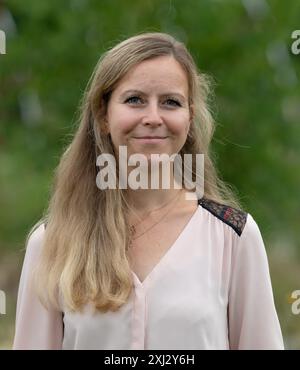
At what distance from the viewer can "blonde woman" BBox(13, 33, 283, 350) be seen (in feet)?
8.50

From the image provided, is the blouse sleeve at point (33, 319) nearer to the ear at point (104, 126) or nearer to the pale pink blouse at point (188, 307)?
the pale pink blouse at point (188, 307)

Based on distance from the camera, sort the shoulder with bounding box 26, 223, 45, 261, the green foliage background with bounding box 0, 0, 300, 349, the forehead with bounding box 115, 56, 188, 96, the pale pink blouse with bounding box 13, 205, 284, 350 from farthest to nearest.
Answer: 1. the green foliage background with bounding box 0, 0, 300, 349
2. the shoulder with bounding box 26, 223, 45, 261
3. the forehead with bounding box 115, 56, 188, 96
4. the pale pink blouse with bounding box 13, 205, 284, 350

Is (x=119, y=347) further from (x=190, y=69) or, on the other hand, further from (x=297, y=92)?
(x=297, y=92)

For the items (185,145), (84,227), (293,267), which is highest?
(293,267)

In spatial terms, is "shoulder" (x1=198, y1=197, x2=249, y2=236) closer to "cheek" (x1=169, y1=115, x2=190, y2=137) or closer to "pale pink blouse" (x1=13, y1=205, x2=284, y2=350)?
"pale pink blouse" (x1=13, y1=205, x2=284, y2=350)

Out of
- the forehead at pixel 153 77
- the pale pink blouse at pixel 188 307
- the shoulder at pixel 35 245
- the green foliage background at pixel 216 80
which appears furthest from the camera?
the green foliage background at pixel 216 80

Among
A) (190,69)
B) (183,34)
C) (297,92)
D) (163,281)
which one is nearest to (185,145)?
(190,69)

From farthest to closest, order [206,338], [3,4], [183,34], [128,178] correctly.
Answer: [3,4], [183,34], [128,178], [206,338]

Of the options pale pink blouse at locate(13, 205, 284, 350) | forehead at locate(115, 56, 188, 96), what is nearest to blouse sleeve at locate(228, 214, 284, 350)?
pale pink blouse at locate(13, 205, 284, 350)

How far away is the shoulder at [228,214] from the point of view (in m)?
2.72

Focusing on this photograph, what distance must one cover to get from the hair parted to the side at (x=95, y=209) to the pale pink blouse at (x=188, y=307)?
4cm

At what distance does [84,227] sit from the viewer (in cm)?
280

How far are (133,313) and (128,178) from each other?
403 millimetres

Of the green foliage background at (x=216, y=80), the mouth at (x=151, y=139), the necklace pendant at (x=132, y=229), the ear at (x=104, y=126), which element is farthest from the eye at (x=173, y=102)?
the green foliage background at (x=216, y=80)
